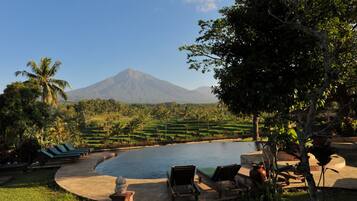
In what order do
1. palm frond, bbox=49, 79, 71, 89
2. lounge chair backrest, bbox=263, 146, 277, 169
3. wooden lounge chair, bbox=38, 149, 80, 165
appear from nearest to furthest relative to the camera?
lounge chair backrest, bbox=263, 146, 277, 169, wooden lounge chair, bbox=38, 149, 80, 165, palm frond, bbox=49, 79, 71, 89

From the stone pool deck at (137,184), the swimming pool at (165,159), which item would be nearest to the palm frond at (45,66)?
the swimming pool at (165,159)

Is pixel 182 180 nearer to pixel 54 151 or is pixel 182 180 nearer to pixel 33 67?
pixel 54 151

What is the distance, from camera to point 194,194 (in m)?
8.09

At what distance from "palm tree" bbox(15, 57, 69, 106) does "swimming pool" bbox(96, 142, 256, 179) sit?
1460 centimetres

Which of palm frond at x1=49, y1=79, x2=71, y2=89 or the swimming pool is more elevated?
palm frond at x1=49, y1=79, x2=71, y2=89

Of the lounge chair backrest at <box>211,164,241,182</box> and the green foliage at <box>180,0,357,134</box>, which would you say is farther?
the lounge chair backrest at <box>211,164,241,182</box>

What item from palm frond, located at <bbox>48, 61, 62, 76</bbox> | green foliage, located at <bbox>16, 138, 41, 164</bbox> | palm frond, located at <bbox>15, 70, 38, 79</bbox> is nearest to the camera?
green foliage, located at <bbox>16, 138, 41, 164</bbox>

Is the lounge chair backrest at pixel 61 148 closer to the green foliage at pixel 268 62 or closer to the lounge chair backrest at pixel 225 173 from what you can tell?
the green foliage at pixel 268 62

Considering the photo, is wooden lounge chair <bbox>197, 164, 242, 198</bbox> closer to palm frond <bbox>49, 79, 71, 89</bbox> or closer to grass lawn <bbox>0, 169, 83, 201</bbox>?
grass lawn <bbox>0, 169, 83, 201</bbox>

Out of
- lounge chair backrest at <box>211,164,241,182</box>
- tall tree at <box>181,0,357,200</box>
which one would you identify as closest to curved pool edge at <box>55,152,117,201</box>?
lounge chair backrest at <box>211,164,241,182</box>

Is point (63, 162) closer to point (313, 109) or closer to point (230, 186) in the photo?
point (230, 186)

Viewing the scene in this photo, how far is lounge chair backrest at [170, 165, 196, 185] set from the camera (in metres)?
8.66

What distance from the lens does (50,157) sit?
15031 mm

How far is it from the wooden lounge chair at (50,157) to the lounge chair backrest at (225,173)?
9235mm
